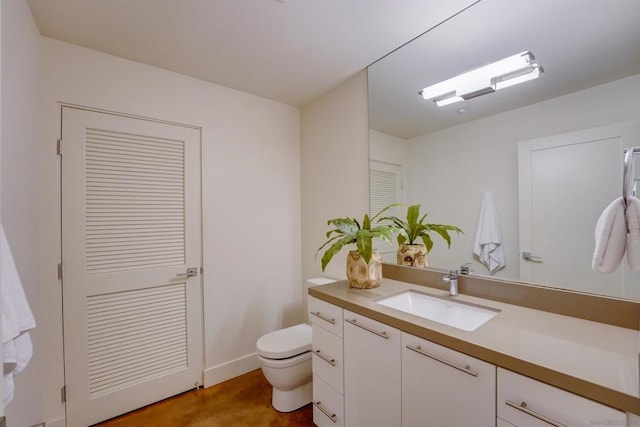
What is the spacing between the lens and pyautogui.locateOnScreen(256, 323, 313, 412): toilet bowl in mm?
1816

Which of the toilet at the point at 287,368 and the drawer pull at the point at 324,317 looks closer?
the drawer pull at the point at 324,317

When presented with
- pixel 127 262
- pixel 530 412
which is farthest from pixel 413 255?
Answer: pixel 127 262

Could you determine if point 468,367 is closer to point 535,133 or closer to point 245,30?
point 535,133

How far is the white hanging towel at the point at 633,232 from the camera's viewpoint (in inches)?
36.3

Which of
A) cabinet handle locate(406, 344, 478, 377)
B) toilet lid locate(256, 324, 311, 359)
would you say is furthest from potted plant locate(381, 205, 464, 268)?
toilet lid locate(256, 324, 311, 359)

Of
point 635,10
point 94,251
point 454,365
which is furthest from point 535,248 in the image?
point 94,251

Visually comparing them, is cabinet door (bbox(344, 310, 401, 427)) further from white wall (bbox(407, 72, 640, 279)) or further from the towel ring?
the towel ring

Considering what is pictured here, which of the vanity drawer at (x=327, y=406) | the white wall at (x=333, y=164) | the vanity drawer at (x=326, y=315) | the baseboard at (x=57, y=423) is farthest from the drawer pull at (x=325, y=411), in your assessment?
the baseboard at (x=57, y=423)

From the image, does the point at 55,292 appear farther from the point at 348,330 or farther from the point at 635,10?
the point at 635,10

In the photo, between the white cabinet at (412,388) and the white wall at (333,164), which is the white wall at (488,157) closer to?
the white wall at (333,164)

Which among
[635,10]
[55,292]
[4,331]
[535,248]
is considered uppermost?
[635,10]

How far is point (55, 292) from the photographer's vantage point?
1684 millimetres

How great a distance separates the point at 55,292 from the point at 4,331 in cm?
117

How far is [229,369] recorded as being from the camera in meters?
2.31
